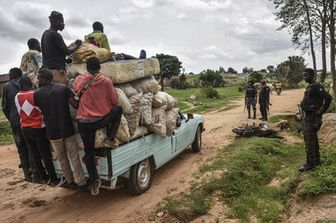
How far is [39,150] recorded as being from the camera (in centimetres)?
607

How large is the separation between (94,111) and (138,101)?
3.53 ft

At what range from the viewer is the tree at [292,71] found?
1734 inches

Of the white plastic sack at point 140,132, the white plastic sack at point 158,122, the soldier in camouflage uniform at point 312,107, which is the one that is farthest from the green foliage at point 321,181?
the white plastic sack at point 140,132

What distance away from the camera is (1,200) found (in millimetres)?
7168

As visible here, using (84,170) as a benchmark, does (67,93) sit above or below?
above

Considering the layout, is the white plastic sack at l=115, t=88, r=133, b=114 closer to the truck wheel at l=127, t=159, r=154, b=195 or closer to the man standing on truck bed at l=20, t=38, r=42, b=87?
the truck wheel at l=127, t=159, r=154, b=195

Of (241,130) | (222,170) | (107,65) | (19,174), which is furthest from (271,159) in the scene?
(19,174)

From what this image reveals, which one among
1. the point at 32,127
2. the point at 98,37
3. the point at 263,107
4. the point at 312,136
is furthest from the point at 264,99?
the point at 32,127

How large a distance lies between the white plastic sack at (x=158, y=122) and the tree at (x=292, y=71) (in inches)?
1524

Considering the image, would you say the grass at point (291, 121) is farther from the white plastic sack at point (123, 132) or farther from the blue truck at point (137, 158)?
the white plastic sack at point (123, 132)

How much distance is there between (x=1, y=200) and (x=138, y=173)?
2600 millimetres

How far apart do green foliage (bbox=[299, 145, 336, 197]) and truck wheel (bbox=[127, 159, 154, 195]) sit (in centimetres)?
260

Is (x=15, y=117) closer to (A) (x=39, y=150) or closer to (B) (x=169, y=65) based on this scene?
(A) (x=39, y=150)

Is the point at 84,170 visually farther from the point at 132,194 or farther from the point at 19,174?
the point at 19,174
